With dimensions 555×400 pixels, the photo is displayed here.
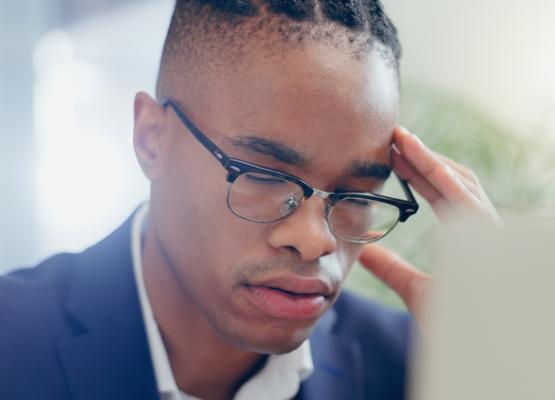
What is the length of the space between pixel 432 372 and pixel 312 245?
0.62 metres

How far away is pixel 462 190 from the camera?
1.17 meters

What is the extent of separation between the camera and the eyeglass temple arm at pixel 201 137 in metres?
1.01

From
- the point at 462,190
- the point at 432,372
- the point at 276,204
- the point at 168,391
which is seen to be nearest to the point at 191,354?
the point at 168,391

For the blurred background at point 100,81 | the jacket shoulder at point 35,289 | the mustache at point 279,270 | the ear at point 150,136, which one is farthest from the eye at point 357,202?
the blurred background at point 100,81

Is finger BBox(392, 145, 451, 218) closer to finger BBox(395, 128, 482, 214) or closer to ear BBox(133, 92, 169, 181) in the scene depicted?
finger BBox(395, 128, 482, 214)

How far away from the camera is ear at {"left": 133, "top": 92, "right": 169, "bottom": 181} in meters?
1.16

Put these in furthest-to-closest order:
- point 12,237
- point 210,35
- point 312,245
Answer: point 12,237, point 210,35, point 312,245

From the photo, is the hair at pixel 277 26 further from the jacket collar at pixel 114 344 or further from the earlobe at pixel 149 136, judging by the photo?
the jacket collar at pixel 114 344

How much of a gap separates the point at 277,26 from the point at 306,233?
31cm

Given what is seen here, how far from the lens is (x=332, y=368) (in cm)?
134

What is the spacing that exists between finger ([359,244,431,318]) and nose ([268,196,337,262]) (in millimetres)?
382

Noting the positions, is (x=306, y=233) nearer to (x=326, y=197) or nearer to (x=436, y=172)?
(x=326, y=197)

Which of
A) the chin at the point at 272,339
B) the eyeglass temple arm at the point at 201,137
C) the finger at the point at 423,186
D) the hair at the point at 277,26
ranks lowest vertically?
the chin at the point at 272,339

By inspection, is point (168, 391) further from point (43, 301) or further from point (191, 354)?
point (43, 301)
